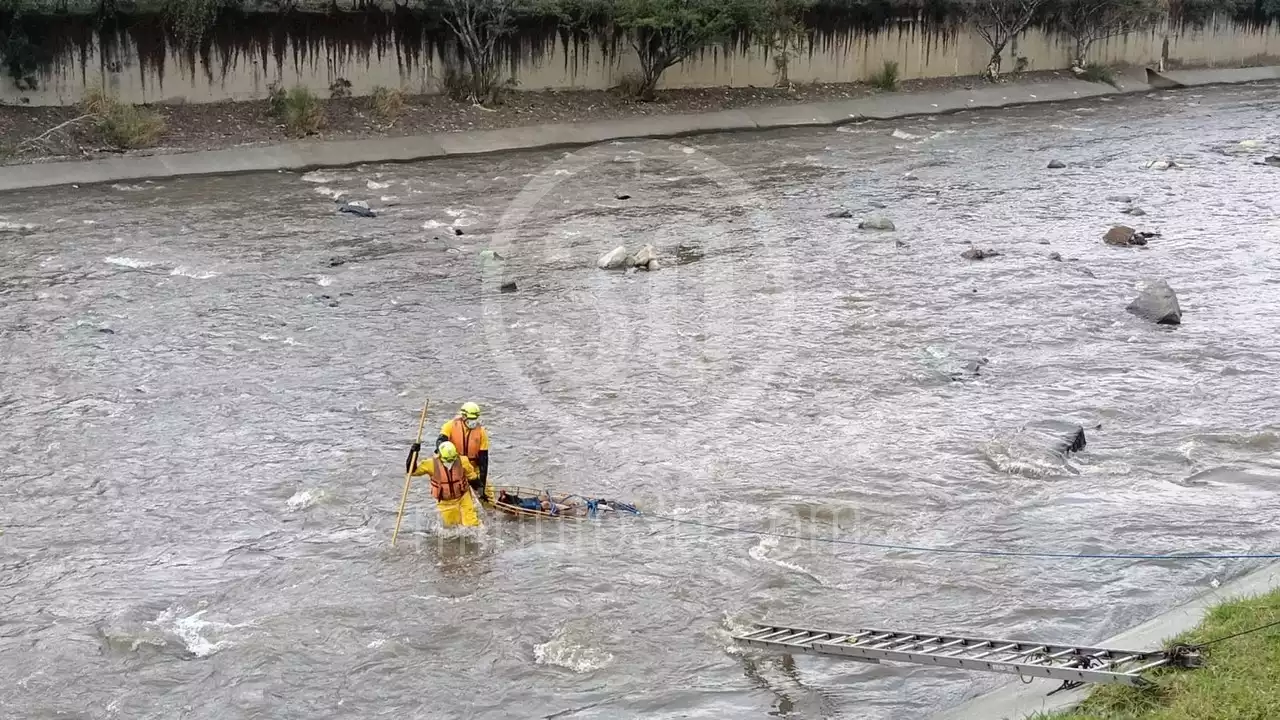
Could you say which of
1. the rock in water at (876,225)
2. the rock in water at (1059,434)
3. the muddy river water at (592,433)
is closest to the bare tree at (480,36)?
the muddy river water at (592,433)

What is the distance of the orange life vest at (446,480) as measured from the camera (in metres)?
12.3

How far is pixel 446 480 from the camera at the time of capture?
1236 cm

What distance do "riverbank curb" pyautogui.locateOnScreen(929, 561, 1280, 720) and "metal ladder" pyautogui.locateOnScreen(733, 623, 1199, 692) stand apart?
159mm

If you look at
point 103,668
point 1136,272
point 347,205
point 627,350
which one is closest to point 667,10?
point 347,205

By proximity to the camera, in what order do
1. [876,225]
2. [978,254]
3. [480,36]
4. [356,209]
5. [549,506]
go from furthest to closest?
[480,36] < [356,209] < [876,225] < [978,254] < [549,506]

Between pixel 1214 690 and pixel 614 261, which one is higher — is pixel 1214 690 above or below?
below

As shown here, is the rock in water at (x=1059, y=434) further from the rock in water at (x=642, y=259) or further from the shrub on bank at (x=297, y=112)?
the shrub on bank at (x=297, y=112)

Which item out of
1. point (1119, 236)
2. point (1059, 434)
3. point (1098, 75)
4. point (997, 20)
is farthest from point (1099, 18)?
point (1059, 434)

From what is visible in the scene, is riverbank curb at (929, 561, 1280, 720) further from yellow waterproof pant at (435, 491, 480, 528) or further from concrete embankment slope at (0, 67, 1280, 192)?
concrete embankment slope at (0, 67, 1280, 192)

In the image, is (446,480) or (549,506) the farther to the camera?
(549,506)

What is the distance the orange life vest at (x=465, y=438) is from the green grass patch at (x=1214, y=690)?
620 centimetres

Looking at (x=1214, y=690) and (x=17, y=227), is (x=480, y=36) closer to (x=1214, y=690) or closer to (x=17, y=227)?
(x=17, y=227)

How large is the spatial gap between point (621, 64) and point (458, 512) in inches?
1017

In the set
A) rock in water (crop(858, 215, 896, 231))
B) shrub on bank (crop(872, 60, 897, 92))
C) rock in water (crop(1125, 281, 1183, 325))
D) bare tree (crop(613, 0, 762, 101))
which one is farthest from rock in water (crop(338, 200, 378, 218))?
shrub on bank (crop(872, 60, 897, 92))
